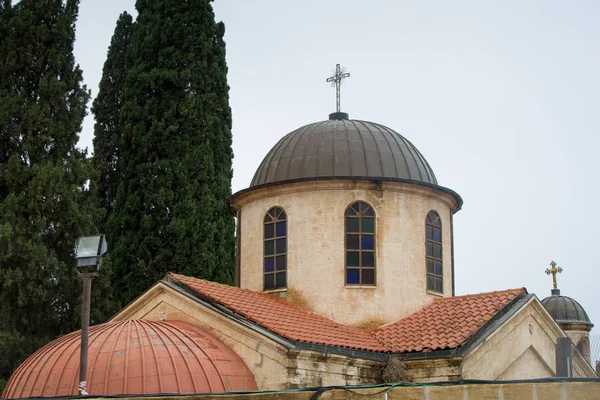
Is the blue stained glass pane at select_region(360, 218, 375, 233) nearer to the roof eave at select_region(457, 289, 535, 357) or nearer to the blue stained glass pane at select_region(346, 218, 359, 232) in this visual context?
the blue stained glass pane at select_region(346, 218, 359, 232)

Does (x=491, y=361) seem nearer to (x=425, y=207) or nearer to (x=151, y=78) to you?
(x=425, y=207)

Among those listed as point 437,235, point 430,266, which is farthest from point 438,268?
point 437,235

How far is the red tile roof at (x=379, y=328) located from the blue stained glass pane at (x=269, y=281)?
405mm

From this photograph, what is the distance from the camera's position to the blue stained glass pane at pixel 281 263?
57.1 ft

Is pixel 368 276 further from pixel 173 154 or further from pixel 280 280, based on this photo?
pixel 173 154

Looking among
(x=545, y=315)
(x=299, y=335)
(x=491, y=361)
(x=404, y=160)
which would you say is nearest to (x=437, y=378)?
(x=491, y=361)

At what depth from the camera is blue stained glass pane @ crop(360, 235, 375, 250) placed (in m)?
17.1

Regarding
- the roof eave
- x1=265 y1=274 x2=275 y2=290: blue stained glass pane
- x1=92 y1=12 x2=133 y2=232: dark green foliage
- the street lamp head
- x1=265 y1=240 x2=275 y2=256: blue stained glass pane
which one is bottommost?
the roof eave

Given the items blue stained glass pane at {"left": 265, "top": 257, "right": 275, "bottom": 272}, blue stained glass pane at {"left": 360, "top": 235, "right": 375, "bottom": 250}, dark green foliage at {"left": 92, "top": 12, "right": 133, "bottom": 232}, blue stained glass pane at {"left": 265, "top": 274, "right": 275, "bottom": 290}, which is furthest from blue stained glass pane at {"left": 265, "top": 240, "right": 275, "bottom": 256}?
dark green foliage at {"left": 92, "top": 12, "right": 133, "bottom": 232}

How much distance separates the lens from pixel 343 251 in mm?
16969

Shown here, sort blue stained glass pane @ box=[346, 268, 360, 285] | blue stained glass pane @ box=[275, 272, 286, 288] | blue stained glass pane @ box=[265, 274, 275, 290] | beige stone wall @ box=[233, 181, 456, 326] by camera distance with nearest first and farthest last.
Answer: beige stone wall @ box=[233, 181, 456, 326] < blue stained glass pane @ box=[346, 268, 360, 285] < blue stained glass pane @ box=[275, 272, 286, 288] < blue stained glass pane @ box=[265, 274, 275, 290]

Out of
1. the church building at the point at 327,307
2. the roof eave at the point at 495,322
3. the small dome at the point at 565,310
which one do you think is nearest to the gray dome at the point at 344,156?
the church building at the point at 327,307

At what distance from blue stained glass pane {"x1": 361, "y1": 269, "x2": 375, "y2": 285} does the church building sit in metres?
0.02

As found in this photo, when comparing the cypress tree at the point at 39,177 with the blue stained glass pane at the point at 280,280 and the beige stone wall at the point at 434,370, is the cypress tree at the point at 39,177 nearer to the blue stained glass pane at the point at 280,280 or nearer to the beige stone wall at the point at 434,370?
the blue stained glass pane at the point at 280,280
